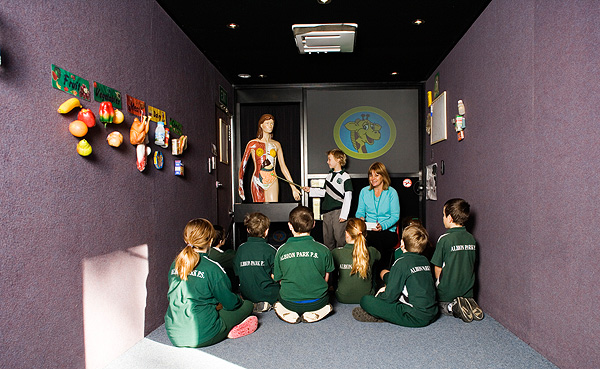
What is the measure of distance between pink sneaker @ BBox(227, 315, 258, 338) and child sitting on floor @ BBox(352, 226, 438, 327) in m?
0.78

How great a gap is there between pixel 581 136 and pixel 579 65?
32cm

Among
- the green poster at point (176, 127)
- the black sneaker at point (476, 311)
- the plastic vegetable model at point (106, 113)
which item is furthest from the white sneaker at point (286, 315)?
the plastic vegetable model at point (106, 113)

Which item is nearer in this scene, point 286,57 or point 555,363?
point 555,363

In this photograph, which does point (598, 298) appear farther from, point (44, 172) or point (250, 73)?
point (250, 73)

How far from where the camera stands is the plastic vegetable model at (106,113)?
200cm

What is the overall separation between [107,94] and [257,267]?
1.53 m

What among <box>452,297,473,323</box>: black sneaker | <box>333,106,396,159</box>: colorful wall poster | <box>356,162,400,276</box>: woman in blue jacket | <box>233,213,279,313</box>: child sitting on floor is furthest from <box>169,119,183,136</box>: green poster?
<box>452,297,473,323</box>: black sneaker

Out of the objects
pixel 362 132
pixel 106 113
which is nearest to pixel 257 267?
pixel 106 113

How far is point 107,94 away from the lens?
6.95 feet

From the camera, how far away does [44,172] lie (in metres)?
1.66

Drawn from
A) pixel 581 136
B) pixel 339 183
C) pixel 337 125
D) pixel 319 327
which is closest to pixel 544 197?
pixel 581 136

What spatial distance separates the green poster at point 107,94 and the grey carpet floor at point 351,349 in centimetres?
133

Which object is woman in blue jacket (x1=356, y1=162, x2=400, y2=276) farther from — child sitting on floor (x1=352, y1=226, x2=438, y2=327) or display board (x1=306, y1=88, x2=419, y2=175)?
child sitting on floor (x1=352, y1=226, x2=438, y2=327)

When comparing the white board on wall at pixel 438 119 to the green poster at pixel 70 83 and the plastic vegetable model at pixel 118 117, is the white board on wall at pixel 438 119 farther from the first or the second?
the green poster at pixel 70 83
